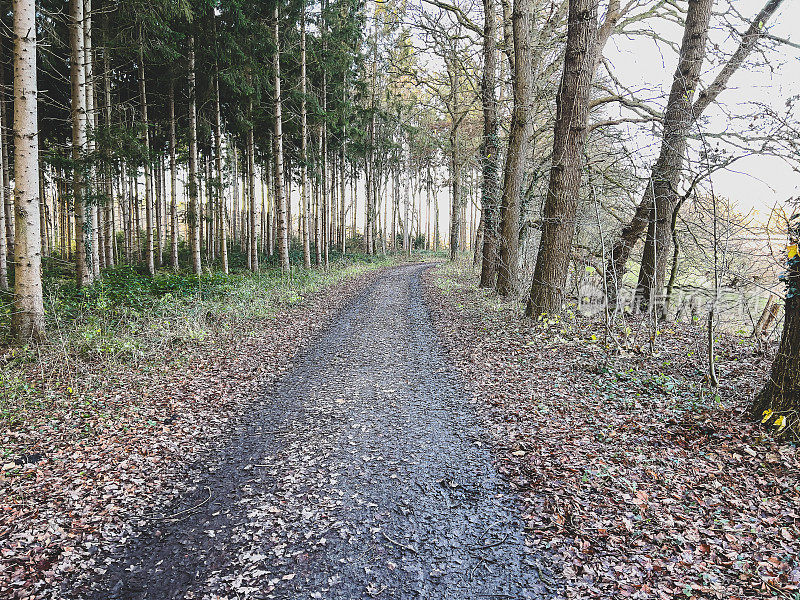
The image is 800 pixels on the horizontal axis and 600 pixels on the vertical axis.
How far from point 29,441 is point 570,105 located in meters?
10.1

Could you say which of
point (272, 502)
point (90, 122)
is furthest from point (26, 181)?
point (272, 502)

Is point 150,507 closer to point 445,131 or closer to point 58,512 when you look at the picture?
point 58,512

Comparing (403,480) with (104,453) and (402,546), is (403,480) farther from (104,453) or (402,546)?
(104,453)

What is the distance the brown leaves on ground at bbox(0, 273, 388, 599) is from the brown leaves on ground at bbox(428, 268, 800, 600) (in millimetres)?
3752

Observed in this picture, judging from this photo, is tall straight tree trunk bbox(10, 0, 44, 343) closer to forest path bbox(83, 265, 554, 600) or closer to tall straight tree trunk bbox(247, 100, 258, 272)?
forest path bbox(83, 265, 554, 600)

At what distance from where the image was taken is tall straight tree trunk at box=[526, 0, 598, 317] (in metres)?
8.16

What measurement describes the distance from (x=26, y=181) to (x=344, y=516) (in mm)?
7172

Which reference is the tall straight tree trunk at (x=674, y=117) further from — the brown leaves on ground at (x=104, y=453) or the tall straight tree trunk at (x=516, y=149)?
the brown leaves on ground at (x=104, y=453)

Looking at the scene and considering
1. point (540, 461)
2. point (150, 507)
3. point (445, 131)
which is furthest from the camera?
point (445, 131)

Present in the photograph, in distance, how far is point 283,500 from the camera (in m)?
4.12

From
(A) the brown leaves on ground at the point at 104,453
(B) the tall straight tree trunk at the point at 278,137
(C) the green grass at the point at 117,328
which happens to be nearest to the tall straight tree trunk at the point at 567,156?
(A) the brown leaves on ground at the point at 104,453

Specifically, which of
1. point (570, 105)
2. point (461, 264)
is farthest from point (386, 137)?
point (570, 105)

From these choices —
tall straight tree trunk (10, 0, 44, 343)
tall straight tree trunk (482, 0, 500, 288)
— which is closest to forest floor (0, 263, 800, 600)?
tall straight tree trunk (10, 0, 44, 343)

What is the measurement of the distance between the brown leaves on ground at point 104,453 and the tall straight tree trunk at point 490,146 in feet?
28.8
